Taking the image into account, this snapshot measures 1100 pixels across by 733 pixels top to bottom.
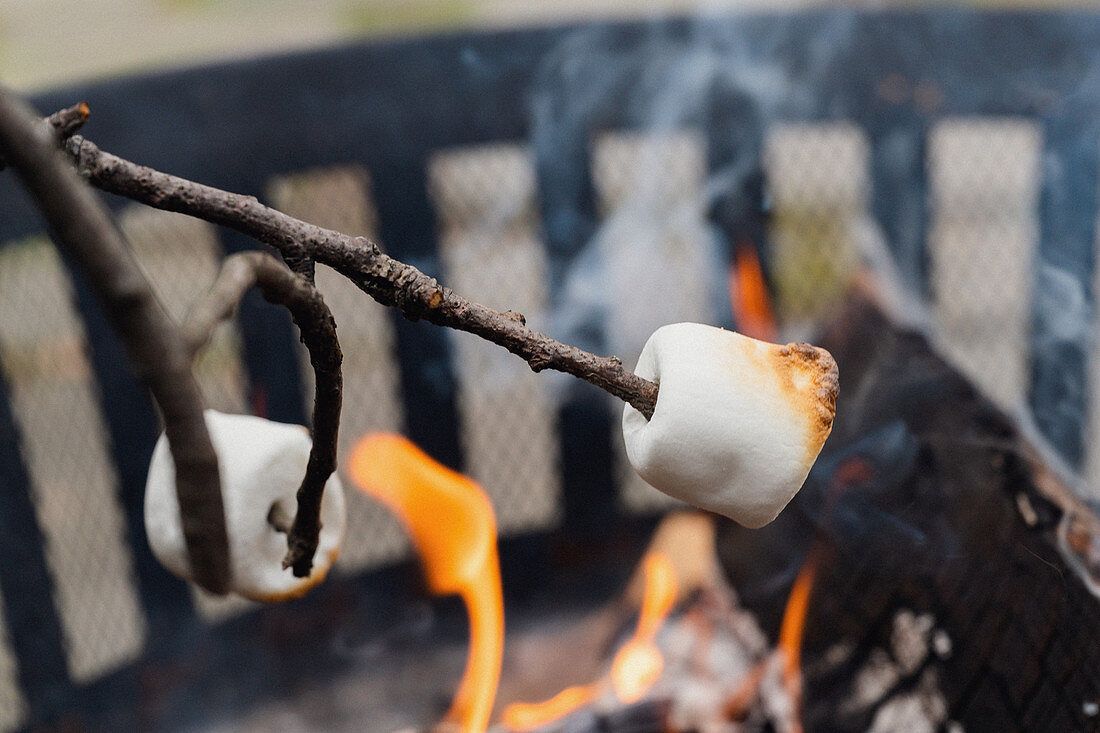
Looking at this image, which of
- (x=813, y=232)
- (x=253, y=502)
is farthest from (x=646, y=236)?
(x=253, y=502)

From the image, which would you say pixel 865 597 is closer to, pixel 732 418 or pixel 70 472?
pixel 732 418

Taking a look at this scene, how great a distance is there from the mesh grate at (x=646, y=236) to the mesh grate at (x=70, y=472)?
127 centimetres

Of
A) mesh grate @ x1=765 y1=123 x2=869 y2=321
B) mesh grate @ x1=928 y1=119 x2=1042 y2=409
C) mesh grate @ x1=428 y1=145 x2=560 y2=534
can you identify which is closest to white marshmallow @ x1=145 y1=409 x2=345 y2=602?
mesh grate @ x1=428 y1=145 x2=560 y2=534

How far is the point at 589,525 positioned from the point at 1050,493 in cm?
134

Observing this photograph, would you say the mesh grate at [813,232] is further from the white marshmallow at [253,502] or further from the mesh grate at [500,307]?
the white marshmallow at [253,502]

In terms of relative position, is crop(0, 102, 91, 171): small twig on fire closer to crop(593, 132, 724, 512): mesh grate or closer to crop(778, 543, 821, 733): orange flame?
crop(778, 543, 821, 733): orange flame

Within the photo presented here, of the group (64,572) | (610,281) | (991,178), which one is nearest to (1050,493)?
(610,281)

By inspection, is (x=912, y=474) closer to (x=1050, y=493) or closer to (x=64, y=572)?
(x=1050, y=493)

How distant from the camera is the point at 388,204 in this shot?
2.00 metres

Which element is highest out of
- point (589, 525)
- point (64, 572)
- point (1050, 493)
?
point (1050, 493)

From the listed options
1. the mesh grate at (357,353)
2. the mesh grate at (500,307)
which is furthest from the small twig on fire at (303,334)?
the mesh grate at (500,307)

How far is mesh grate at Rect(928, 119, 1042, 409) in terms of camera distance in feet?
10.9

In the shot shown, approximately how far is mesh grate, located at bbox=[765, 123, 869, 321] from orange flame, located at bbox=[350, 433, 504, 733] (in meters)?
1.00

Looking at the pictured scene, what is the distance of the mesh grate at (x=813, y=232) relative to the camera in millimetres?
2174
